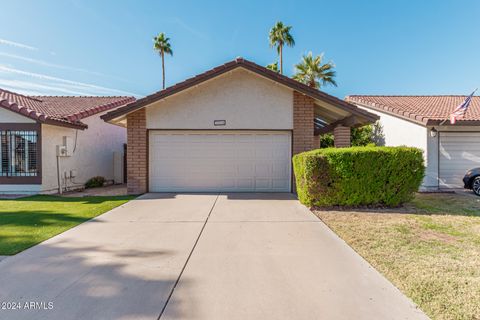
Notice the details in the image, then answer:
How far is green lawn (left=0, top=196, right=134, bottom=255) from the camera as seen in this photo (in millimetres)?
4414

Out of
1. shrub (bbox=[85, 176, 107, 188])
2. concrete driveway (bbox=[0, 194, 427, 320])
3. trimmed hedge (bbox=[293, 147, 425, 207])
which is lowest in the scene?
concrete driveway (bbox=[0, 194, 427, 320])

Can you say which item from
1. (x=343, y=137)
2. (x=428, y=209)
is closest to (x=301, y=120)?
(x=343, y=137)

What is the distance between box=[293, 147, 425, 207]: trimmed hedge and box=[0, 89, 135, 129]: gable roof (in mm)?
10154

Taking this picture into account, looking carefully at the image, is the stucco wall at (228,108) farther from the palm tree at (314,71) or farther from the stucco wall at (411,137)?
the palm tree at (314,71)

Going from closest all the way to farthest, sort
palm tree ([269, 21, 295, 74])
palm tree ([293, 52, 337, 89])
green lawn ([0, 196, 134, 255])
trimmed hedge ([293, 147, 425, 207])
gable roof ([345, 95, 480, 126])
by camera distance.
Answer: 1. green lawn ([0, 196, 134, 255])
2. trimmed hedge ([293, 147, 425, 207])
3. gable roof ([345, 95, 480, 126])
4. palm tree ([293, 52, 337, 89])
5. palm tree ([269, 21, 295, 74])

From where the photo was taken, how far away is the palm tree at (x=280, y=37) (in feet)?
83.0

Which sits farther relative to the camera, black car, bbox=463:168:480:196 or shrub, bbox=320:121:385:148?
shrub, bbox=320:121:385:148

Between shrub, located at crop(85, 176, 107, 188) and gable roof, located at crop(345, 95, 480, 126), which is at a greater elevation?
gable roof, located at crop(345, 95, 480, 126)

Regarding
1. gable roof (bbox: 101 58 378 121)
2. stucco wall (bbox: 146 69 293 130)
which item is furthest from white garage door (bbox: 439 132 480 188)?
stucco wall (bbox: 146 69 293 130)

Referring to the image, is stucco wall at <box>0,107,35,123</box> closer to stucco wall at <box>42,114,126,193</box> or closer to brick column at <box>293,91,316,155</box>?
stucco wall at <box>42,114,126,193</box>

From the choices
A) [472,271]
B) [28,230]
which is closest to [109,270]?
[28,230]

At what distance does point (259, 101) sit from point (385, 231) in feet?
20.6

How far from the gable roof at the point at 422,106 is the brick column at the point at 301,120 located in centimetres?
501

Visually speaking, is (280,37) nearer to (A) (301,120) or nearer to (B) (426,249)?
(A) (301,120)
